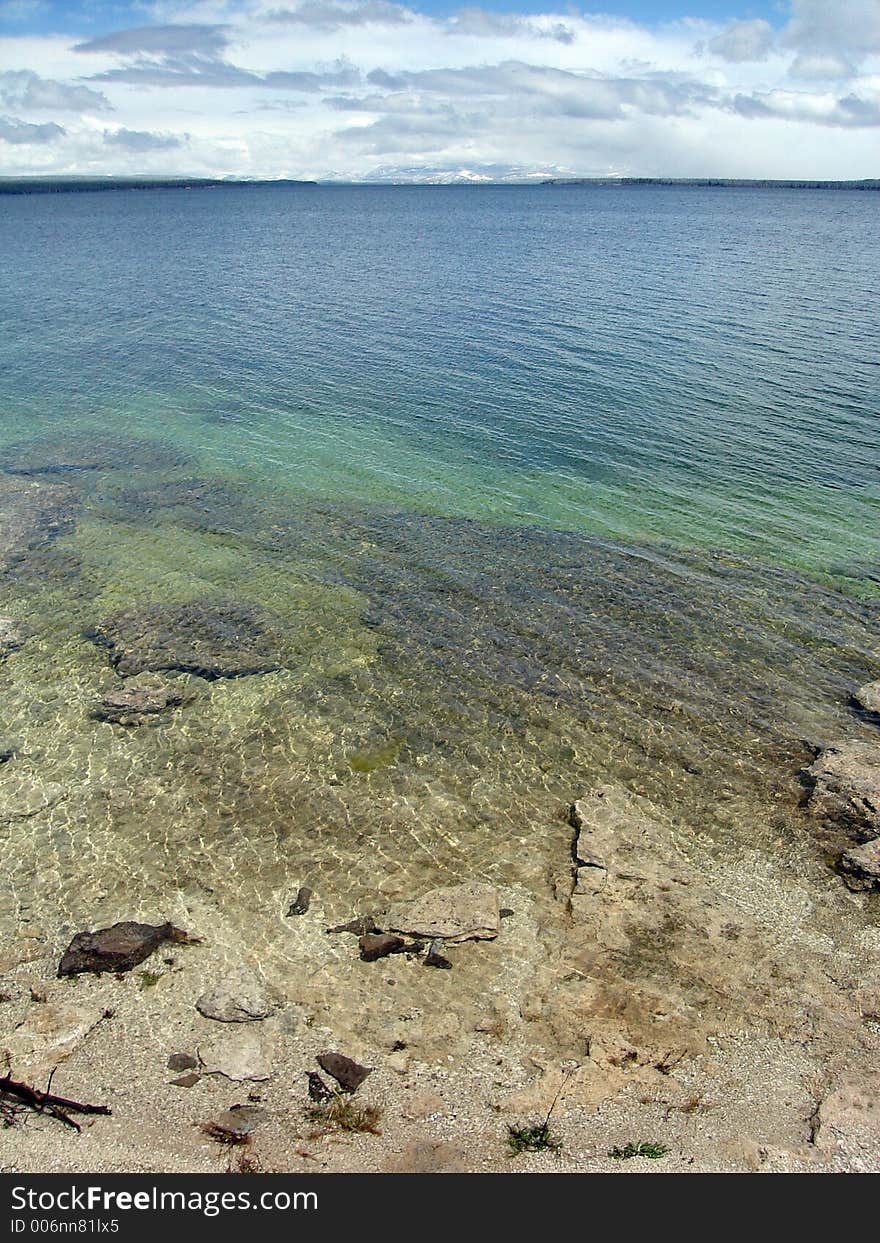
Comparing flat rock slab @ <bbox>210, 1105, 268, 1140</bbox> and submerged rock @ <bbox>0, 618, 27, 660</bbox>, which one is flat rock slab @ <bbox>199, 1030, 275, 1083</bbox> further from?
submerged rock @ <bbox>0, 618, 27, 660</bbox>

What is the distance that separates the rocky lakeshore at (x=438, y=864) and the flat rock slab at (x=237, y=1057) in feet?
0.22

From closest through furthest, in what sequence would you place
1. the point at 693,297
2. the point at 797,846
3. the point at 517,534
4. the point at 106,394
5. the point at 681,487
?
the point at 797,846, the point at 517,534, the point at 681,487, the point at 106,394, the point at 693,297

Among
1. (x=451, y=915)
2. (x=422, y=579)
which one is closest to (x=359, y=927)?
(x=451, y=915)

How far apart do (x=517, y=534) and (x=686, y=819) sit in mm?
19211

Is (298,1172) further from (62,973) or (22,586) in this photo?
(22,586)

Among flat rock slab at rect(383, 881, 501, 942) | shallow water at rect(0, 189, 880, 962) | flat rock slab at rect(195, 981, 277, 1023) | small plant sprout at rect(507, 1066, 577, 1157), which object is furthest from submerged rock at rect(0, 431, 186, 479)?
small plant sprout at rect(507, 1066, 577, 1157)

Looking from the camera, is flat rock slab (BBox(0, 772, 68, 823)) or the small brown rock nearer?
the small brown rock

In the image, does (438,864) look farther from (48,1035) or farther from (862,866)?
(862,866)

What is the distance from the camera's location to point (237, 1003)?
648 inches

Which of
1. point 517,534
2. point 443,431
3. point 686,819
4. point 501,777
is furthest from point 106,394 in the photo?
point 686,819

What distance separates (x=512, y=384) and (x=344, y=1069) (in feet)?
169

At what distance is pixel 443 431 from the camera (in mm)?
50500

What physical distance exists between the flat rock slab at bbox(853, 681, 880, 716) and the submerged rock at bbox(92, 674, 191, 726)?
23011 mm

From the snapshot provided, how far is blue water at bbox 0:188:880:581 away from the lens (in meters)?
41.5
